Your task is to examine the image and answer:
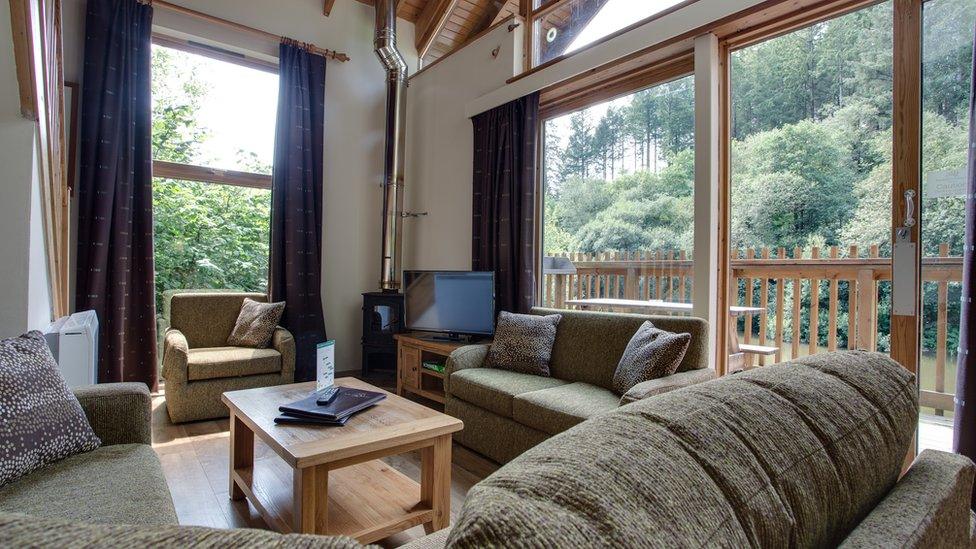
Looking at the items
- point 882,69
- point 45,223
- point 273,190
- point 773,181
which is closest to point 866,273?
point 773,181

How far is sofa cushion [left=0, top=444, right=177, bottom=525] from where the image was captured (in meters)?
1.19

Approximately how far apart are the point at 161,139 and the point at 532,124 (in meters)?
2.94

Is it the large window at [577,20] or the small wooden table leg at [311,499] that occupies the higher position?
the large window at [577,20]

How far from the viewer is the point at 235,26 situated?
4.09 metres

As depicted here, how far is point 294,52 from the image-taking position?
435cm

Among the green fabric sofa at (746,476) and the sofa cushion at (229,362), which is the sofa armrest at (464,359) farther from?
the green fabric sofa at (746,476)

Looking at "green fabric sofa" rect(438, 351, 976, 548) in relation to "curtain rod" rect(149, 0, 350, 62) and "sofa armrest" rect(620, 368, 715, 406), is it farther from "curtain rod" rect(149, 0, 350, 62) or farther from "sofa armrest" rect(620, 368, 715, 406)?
"curtain rod" rect(149, 0, 350, 62)

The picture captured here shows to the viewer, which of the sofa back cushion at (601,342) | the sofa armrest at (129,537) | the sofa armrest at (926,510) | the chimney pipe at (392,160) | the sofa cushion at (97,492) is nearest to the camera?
the sofa armrest at (129,537)

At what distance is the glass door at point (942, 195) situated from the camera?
2.02 metres

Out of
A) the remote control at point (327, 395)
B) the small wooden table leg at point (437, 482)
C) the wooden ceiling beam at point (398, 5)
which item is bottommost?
the small wooden table leg at point (437, 482)

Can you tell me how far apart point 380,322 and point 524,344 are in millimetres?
1856

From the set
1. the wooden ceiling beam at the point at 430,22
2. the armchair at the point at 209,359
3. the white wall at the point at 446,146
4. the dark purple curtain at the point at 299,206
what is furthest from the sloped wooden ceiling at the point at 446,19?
the armchair at the point at 209,359

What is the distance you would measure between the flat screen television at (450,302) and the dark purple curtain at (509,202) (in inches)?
8.3

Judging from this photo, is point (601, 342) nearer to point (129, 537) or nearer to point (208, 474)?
point (208, 474)
